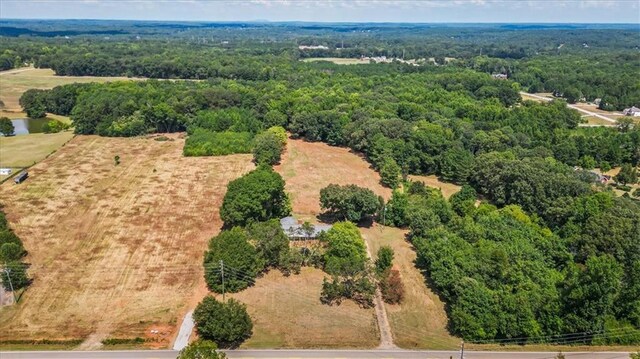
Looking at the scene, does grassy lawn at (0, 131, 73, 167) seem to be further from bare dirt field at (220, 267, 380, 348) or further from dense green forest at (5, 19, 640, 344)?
bare dirt field at (220, 267, 380, 348)

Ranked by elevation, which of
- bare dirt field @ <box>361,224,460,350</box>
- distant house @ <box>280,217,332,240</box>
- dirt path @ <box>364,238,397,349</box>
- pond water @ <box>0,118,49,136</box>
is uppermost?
distant house @ <box>280,217,332,240</box>

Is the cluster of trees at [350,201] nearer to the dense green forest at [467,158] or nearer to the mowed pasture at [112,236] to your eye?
the dense green forest at [467,158]

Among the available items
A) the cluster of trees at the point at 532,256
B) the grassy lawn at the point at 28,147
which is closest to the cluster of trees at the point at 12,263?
the grassy lawn at the point at 28,147

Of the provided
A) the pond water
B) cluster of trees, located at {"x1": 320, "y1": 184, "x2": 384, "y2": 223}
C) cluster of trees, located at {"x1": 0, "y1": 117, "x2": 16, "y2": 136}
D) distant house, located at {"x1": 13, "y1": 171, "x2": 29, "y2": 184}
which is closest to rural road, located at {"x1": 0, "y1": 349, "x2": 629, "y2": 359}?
cluster of trees, located at {"x1": 320, "y1": 184, "x2": 384, "y2": 223}

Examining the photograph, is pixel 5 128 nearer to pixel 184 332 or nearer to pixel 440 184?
pixel 184 332

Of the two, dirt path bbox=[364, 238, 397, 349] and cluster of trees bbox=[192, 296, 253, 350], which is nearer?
cluster of trees bbox=[192, 296, 253, 350]

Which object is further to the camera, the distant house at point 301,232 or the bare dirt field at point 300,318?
the distant house at point 301,232
